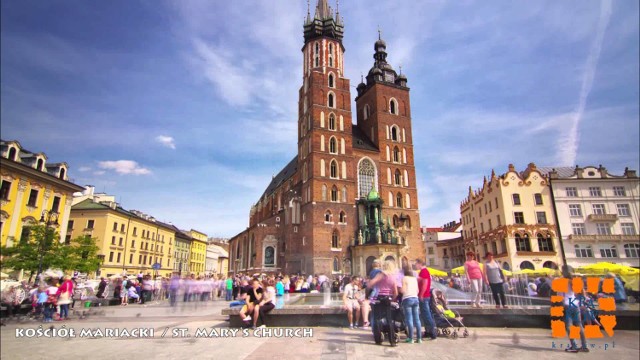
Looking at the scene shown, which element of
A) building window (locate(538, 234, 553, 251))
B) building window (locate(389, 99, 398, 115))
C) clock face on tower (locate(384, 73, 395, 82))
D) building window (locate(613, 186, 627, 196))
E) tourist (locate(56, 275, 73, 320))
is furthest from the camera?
clock face on tower (locate(384, 73, 395, 82))

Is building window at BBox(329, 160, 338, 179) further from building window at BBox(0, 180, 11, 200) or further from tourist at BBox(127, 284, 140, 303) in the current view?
building window at BBox(0, 180, 11, 200)

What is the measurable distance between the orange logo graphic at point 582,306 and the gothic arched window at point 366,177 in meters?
33.9

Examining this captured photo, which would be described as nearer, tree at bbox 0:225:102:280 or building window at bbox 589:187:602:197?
tree at bbox 0:225:102:280

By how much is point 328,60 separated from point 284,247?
80.5ft

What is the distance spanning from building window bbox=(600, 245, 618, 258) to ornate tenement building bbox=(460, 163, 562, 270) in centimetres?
346

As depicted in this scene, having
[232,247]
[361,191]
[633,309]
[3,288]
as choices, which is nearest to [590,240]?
[361,191]

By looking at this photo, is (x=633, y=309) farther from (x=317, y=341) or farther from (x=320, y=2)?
(x=320, y=2)

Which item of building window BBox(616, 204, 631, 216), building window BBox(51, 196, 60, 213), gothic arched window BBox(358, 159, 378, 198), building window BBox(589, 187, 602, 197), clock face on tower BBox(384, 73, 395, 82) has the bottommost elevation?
building window BBox(51, 196, 60, 213)

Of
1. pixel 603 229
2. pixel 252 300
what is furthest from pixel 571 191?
pixel 252 300

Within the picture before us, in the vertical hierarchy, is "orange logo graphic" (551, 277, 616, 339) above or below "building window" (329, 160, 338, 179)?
below

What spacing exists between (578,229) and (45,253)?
42.6m

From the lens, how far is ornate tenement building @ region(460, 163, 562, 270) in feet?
123

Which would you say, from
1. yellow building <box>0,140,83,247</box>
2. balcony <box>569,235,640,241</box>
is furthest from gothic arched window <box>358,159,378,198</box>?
yellow building <box>0,140,83,247</box>

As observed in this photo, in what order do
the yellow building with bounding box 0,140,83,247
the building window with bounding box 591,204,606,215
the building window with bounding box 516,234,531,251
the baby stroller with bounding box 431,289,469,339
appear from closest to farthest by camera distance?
the yellow building with bounding box 0,140,83,247 < the baby stroller with bounding box 431,289,469,339 < the building window with bounding box 591,204,606,215 < the building window with bounding box 516,234,531,251
